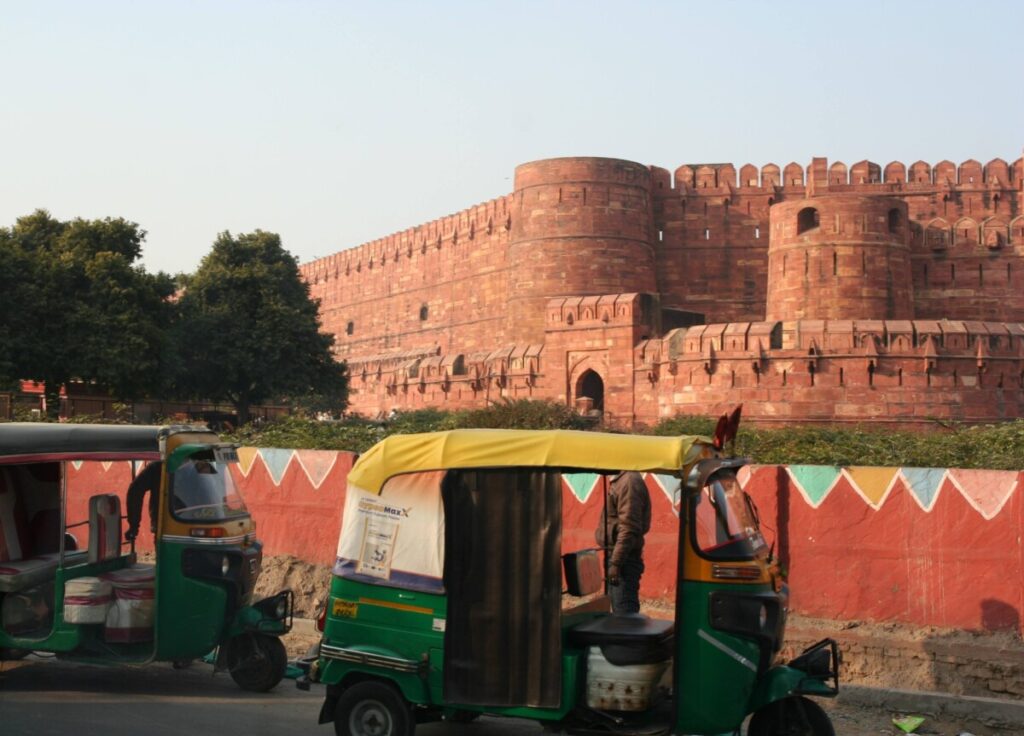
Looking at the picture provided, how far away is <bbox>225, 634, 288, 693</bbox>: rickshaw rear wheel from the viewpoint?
6.12m

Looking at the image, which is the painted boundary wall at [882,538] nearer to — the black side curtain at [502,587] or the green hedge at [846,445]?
the green hedge at [846,445]

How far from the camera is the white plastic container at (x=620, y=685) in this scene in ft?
15.1

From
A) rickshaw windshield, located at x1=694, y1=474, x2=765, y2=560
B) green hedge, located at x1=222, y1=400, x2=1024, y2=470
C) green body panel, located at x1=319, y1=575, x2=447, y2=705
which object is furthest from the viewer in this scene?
green hedge, located at x1=222, y1=400, x2=1024, y2=470

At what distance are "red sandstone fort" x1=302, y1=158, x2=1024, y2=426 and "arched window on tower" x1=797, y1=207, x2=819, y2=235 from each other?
0.09m

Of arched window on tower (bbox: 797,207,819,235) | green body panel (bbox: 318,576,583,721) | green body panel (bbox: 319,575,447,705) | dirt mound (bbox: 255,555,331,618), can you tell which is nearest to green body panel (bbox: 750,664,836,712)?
green body panel (bbox: 318,576,583,721)

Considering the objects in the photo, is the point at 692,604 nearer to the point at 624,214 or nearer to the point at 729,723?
the point at 729,723

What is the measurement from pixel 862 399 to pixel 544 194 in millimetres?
11782

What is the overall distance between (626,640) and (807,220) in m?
28.2

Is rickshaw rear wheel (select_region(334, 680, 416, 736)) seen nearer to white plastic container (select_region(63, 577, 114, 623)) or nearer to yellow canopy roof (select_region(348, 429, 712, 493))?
yellow canopy roof (select_region(348, 429, 712, 493))

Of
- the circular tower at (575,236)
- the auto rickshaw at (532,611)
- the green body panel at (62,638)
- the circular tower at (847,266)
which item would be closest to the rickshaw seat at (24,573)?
the green body panel at (62,638)

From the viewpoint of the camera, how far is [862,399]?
24703 mm

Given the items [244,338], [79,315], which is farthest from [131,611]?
[244,338]

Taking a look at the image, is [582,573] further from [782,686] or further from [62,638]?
[62,638]

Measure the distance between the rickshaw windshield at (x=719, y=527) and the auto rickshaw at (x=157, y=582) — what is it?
2.57m
